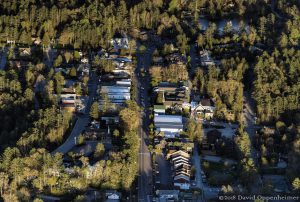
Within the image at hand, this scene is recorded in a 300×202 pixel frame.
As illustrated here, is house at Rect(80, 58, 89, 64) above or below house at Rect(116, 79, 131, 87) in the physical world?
above

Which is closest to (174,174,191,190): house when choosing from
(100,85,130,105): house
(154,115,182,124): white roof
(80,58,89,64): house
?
(154,115,182,124): white roof

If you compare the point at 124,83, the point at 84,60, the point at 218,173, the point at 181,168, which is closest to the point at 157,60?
the point at 124,83

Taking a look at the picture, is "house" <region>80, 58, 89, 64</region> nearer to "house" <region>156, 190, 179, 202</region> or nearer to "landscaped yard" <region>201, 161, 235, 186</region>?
"landscaped yard" <region>201, 161, 235, 186</region>

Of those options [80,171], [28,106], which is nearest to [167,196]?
[80,171]

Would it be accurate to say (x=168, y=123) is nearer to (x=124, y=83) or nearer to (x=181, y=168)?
(x=181, y=168)

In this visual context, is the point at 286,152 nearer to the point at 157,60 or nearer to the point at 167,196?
the point at 167,196

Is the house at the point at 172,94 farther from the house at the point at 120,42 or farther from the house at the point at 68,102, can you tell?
the house at the point at 120,42
